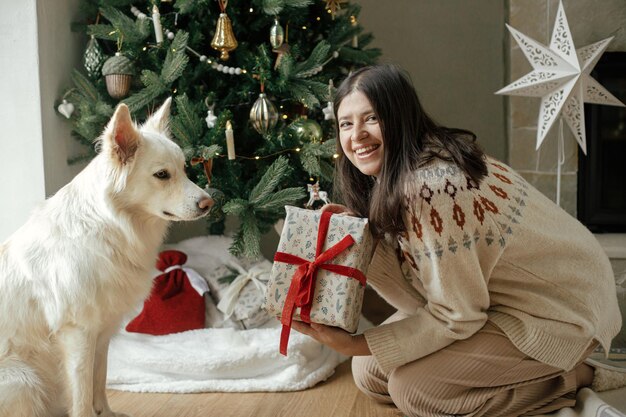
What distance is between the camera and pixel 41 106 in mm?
2338

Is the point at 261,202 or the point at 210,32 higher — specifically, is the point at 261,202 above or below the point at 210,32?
below

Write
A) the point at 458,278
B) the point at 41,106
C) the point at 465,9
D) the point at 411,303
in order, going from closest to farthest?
the point at 458,278 → the point at 411,303 → the point at 41,106 → the point at 465,9

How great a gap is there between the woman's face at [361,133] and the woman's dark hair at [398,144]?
0.02m

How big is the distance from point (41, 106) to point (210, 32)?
71 centimetres

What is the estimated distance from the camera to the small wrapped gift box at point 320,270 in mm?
1525

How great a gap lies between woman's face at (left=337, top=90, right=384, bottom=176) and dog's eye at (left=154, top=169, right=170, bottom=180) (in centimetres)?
49

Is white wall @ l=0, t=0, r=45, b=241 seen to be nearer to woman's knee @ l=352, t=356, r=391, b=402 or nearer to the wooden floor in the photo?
the wooden floor

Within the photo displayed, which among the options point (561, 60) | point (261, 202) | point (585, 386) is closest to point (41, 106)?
point (261, 202)

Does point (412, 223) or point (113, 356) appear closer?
point (412, 223)

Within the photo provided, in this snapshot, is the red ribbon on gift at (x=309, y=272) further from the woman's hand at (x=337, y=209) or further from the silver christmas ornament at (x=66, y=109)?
the silver christmas ornament at (x=66, y=109)

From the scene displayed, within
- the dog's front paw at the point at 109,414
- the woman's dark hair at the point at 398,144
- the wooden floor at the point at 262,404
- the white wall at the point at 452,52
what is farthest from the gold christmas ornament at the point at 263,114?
the white wall at the point at 452,52

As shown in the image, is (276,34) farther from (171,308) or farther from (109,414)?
(109,414)

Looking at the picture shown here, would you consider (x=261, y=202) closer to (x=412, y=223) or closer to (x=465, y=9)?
(x=412, y=223)

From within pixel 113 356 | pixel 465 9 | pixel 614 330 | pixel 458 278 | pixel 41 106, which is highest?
pixel 465 9
